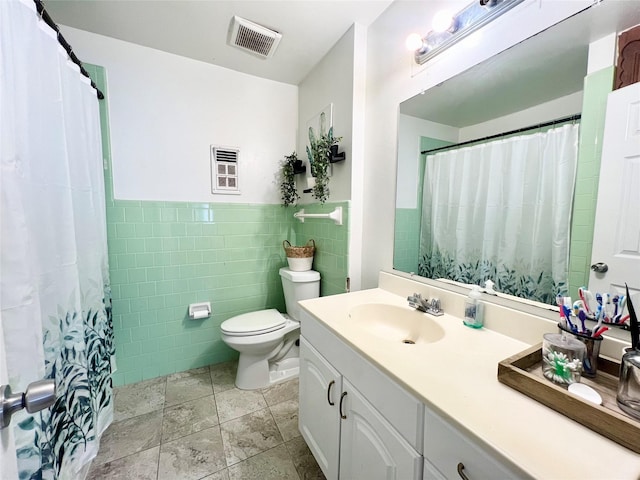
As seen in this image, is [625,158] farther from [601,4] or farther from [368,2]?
[368,2]

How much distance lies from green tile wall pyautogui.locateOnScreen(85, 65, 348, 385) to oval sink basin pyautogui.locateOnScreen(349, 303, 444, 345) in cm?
45

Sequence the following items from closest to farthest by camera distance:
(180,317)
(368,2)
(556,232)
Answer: (556,232) < (368,2) < (180,317)

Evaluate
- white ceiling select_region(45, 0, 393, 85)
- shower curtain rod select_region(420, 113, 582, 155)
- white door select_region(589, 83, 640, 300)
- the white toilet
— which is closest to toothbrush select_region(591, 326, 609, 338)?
white door select_region(589, 83, 640, 300)

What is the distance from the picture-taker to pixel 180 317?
191cm

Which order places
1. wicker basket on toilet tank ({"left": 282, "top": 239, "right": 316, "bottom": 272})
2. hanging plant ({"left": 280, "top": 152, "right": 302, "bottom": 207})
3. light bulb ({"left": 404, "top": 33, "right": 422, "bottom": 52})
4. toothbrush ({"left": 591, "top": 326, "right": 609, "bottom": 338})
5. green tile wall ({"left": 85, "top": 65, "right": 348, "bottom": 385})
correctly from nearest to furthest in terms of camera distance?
toothbrush ({"left": 591, "top": 326, "right": 609, "bottom": 338}) < light bulb ({"left": 404, "top": 33, "right": 422, "bottom": 52}) < green tile wall ({"left": 85, "top": 65, "right": 348, "bottom": 385}) < wicker basket on toilet tank ({"left": 282, "top": 239, "right": 316, "bottom": 272}) < hanging plant ({"left": 280, "top": 152, "right": 302, "bottom": 207})

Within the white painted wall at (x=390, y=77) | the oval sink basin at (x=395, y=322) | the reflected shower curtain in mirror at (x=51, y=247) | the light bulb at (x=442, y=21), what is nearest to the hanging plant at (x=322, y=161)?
the white painted wall at (x=390, y=77)

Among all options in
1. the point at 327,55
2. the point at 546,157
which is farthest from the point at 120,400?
the point at 327,55

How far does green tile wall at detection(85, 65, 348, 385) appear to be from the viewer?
5.67 feet

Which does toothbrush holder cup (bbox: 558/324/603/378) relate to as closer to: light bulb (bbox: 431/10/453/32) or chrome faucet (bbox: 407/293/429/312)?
chrome faucet (bbox: 407/293/429/312)

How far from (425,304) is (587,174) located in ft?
2.23

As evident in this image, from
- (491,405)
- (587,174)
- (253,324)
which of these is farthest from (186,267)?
(587,174)

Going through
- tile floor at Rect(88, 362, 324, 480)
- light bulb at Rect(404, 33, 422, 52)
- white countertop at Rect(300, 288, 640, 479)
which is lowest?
tile floor at Rect(88, 362, 324, 480)

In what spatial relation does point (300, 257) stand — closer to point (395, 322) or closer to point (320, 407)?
point (395, 322)

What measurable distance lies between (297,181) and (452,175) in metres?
1.33
